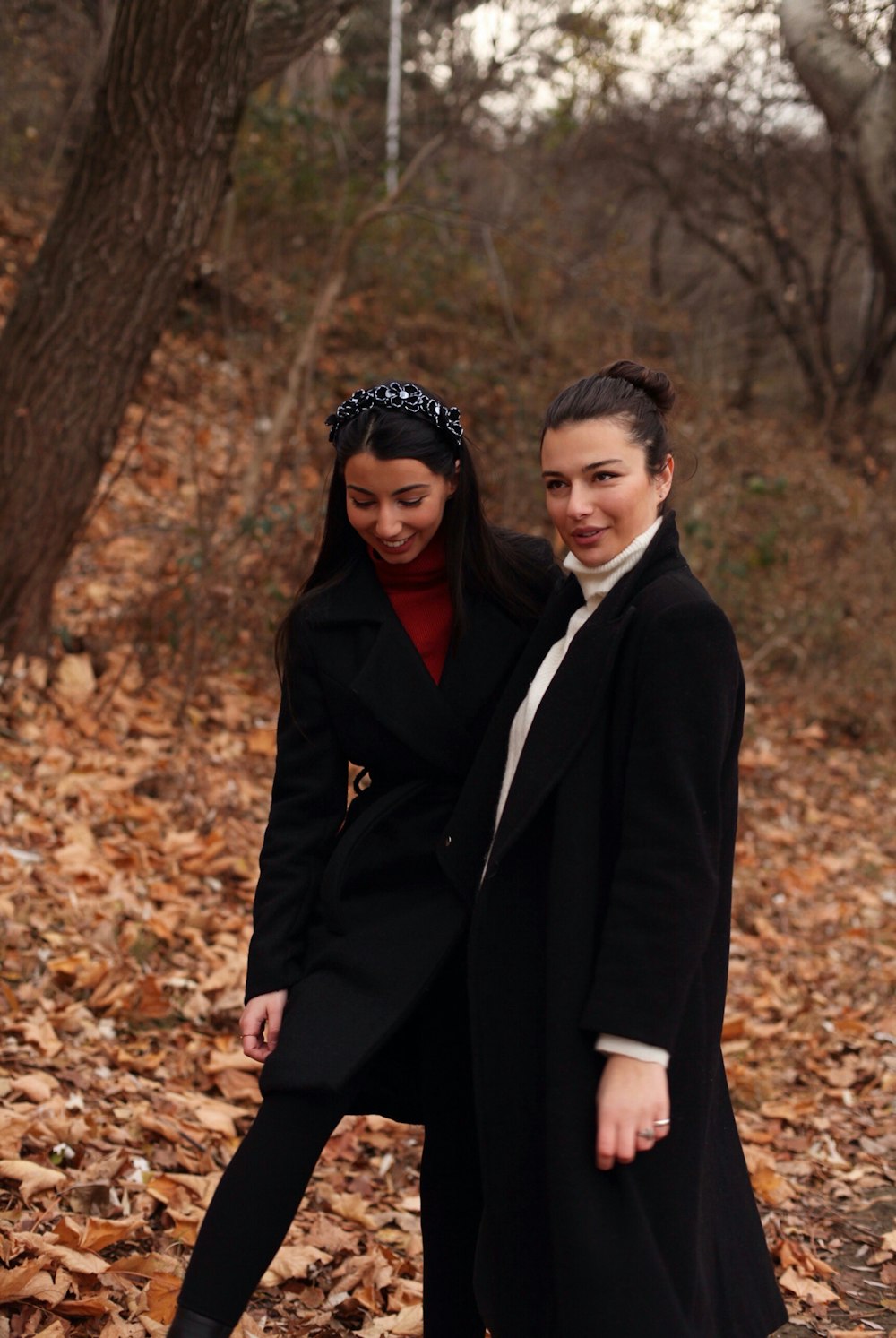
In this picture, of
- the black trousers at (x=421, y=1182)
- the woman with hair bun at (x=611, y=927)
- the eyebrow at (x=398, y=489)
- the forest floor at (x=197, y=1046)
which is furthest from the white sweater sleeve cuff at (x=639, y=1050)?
the forest floor at (x=197, y=1046)

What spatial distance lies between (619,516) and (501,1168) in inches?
40.6

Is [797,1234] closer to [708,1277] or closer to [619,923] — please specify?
[708,1277]

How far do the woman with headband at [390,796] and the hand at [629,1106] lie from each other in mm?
429

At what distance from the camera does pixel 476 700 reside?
2330 millimetres

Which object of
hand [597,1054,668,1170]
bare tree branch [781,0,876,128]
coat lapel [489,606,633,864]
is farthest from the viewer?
bare tree branch [781,0,876,128]

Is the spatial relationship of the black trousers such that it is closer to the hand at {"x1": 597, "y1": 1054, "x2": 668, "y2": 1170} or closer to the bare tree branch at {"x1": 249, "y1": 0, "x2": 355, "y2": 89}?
the hand at {"x1": 597, "y1": 1054, "x2": 668, "y2": 1170}

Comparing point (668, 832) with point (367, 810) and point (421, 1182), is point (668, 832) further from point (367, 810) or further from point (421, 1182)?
point (421, 1182)

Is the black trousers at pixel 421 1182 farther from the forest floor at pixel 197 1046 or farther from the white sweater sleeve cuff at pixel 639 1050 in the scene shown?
the forest floor at pixel 197 1046

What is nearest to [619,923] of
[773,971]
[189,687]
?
[773,971]

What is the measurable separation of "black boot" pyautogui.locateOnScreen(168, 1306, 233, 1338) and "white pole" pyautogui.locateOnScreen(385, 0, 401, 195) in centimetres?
1029

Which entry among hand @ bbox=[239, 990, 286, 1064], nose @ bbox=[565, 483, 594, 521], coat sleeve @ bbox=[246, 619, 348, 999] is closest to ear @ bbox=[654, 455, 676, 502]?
nose @ bbox=[565, 483, 594, 521]

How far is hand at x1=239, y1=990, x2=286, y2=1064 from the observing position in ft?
7.30

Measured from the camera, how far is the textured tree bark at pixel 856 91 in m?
6.05

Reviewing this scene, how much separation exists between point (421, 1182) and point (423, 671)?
93 centimetres
